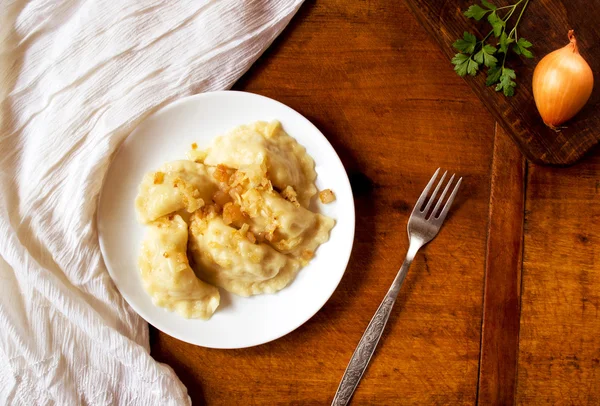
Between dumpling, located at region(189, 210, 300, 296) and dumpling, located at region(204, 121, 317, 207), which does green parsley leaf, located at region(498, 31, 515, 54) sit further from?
dumpling, located at region(189, 210, 300, 296)

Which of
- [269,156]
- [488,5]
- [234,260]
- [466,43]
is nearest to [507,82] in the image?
[466,43]

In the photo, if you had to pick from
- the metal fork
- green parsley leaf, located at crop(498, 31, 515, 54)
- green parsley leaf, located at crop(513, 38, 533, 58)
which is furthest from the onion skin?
the metal fork

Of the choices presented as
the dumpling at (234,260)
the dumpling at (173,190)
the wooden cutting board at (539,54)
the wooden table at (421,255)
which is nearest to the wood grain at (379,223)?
the wooden table at (421,255)

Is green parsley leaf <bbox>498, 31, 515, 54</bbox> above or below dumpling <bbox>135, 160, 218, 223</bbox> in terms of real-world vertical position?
below

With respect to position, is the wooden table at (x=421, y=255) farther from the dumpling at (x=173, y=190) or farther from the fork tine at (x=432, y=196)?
the dumpling at (x=173, y=190)

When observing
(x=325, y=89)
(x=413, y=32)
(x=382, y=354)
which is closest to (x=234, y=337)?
(x=382, y=354)

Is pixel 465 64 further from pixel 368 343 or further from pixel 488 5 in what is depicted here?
pixel 368 343

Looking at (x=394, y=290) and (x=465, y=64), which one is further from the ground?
(x=465, y=64)
